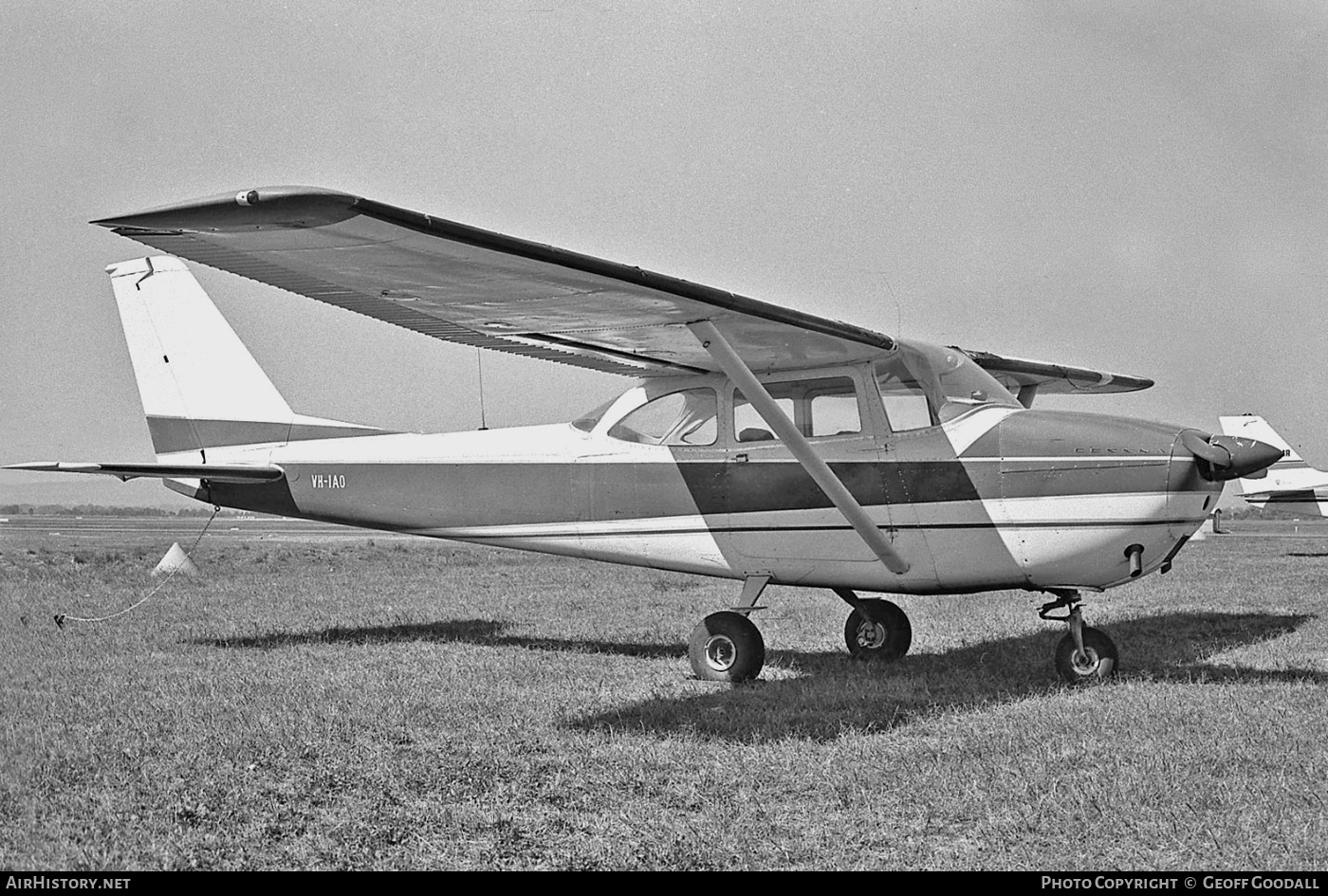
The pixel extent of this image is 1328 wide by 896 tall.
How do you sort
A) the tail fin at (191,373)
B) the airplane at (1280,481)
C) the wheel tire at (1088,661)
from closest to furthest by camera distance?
1. the wheel tire at (1088,661)
2. the tail fin at (191,373)
3. the airplane at (1280,481)

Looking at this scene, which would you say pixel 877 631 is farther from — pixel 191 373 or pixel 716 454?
pixel 191 373

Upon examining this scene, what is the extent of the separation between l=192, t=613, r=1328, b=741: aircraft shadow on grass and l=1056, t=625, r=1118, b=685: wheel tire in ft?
0.45

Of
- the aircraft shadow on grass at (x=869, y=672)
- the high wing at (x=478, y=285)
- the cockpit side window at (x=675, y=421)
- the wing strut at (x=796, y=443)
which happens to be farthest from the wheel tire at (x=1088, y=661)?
the cockpit side window at (x=675, y=421)

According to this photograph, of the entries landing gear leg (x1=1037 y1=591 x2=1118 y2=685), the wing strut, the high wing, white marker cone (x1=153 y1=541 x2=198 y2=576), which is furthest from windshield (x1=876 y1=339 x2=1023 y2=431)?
white marker cone (x1=153 y1=541 x2=198 y2=576)

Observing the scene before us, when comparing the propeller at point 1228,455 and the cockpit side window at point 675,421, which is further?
the cockpit side window at point 675,421

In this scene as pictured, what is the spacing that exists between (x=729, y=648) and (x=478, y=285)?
333 centimetres

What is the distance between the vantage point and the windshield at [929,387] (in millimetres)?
8469

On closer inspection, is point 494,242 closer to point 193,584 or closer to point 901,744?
point 901,744

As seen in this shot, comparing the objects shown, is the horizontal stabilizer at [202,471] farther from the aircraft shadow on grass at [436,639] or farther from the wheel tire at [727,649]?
the wheel tire at [727,649]

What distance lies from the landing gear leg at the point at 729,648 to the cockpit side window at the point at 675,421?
1330 mm

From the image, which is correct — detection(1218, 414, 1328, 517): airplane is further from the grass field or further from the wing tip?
the wing tip

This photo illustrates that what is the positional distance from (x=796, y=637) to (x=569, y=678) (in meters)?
3.43

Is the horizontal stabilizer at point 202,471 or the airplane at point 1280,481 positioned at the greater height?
the horizontal stabilizer at point 202,471

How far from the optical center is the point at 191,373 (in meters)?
11.3
